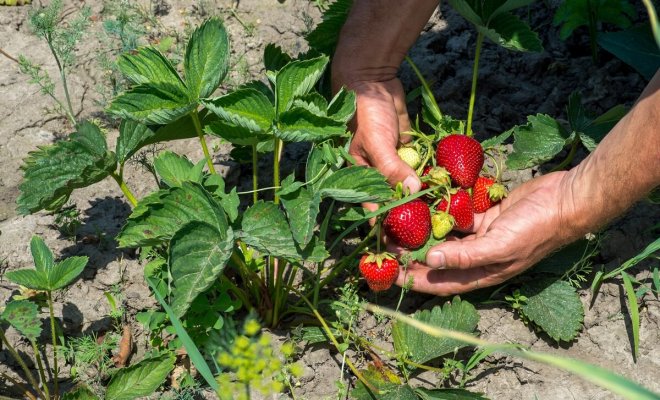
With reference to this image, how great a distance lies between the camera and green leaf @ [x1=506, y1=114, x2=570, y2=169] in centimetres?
244

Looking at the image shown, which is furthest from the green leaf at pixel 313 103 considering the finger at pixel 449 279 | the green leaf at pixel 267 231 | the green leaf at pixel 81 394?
the green leaf at pixel 81 394

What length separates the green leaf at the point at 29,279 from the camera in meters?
1.99

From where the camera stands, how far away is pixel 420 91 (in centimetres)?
265

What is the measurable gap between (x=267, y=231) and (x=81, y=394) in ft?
2.21

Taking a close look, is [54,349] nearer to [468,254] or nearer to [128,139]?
[128,139]

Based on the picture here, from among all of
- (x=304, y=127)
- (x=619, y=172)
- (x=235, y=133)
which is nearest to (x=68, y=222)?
(x=235, y=133)

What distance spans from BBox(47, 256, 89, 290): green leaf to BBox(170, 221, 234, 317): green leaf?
43 cm

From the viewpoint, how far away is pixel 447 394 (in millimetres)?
1979

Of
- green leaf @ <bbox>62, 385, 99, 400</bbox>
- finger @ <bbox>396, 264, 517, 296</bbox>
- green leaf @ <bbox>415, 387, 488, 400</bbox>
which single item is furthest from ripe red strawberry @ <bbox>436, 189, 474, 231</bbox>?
green leaf @ <bbox>62, 385, 99, 400</bbox>

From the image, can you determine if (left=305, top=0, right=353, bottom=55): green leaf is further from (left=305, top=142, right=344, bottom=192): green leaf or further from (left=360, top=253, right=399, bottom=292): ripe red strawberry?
(left=360, top=253, right=399, bottom=292): ripe red strawberry

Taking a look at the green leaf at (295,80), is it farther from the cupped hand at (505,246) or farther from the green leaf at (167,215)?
the cupped hand at (505,246)

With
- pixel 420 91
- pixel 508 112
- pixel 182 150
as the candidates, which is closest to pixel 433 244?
pixel 420 91

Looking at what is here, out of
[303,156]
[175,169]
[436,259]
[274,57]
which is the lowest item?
[436,259]

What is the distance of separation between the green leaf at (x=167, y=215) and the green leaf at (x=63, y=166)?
269mm
